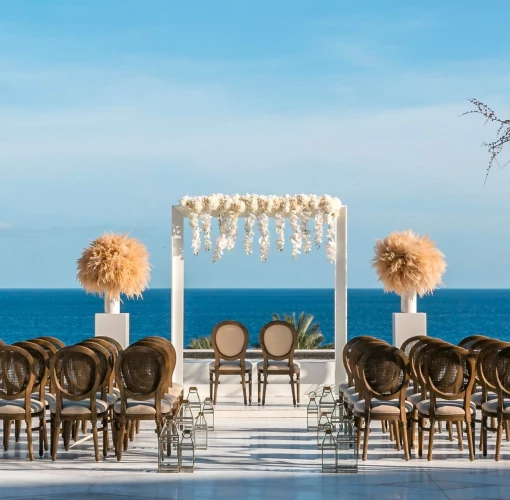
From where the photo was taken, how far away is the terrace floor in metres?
6.96

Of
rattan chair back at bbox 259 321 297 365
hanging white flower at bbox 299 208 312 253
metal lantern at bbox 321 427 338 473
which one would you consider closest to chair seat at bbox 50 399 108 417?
metal lantern at bbox 321 427 338 473

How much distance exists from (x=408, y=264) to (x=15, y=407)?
5627 millimetres

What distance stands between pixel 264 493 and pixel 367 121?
109 ft

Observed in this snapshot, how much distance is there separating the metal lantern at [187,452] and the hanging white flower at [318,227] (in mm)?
5074

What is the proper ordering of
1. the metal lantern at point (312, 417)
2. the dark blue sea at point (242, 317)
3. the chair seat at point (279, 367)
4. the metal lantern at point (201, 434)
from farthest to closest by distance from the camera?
1. the dark blue sea at point (242, 317)
2. the chair seat at point (279, 367)
3. the metal lantern at point (312, 417)
4. the metal lantern at point (201, 434)

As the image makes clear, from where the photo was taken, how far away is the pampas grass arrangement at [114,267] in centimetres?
1229

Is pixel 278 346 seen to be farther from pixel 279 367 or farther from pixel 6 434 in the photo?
pixel 6 434

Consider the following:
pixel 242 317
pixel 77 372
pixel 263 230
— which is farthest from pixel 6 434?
pixel 242 317

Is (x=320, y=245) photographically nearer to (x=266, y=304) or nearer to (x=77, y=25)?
(x=77, y=25)

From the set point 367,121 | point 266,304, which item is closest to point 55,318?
point 266,304

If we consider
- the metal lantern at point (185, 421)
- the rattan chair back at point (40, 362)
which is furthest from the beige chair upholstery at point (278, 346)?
the rattan chair back at point (40, 362)

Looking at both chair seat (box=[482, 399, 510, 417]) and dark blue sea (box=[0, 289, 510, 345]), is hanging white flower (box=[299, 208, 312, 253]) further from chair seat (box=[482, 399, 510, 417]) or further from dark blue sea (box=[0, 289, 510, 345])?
dark blue sea (box=[0, 289, 510, 345])

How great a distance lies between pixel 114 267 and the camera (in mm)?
12273

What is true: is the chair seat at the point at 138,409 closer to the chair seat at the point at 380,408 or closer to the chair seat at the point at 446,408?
the chair seat at the point at 380,408
